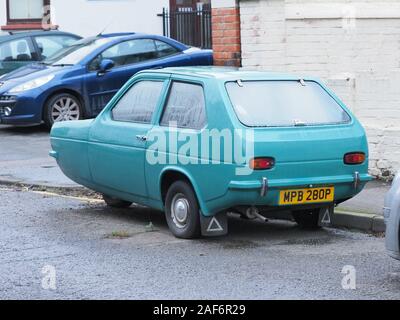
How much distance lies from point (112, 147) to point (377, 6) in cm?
434

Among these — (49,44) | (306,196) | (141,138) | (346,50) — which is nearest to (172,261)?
(306,196)

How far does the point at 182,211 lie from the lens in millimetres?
9039

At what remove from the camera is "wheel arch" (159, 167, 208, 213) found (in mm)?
8750

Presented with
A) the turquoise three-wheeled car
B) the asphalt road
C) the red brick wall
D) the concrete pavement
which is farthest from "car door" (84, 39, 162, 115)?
the turquoise three-wheeled car

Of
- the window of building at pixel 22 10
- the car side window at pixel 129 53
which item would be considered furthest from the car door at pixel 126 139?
the window of building at pixel 22 10

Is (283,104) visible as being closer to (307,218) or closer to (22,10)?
(307,218)

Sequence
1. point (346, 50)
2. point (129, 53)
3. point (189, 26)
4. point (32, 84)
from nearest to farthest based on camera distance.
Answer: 1. point (346, 50)
2. point (32, 84)
3. point (129, 53)
4. point (189, 26)

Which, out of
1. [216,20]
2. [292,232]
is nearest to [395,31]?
[216,20]

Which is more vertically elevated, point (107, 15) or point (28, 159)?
point (107, 15)

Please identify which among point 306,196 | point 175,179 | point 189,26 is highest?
point 189,26

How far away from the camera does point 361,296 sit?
6965 millimetres

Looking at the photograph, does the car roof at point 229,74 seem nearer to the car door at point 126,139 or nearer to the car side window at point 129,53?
the car door at point 126,139

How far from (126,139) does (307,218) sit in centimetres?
196

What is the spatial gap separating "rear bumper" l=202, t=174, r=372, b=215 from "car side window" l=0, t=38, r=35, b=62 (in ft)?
37.5
